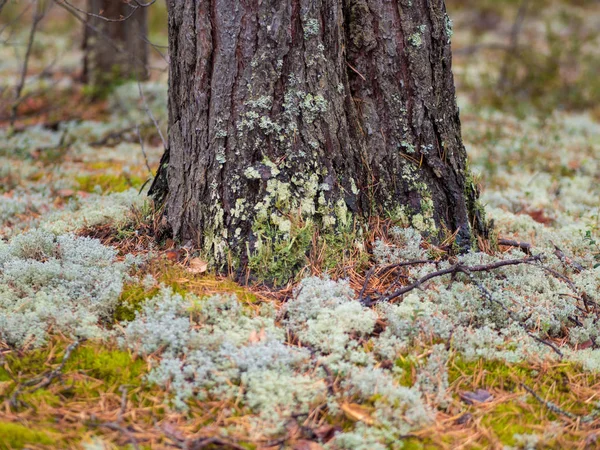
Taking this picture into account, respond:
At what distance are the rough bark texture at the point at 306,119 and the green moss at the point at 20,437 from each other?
1368 mm

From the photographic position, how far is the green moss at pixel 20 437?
221 cm

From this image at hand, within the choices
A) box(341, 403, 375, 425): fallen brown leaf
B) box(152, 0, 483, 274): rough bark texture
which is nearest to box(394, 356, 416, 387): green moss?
box(341, 403, 375, 425): fallen brown leaf

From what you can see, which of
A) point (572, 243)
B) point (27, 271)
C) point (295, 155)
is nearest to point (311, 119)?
point (295, 155)

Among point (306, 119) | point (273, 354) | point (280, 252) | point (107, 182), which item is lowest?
point (273, 354)

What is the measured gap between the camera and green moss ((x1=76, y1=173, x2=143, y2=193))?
5.21m

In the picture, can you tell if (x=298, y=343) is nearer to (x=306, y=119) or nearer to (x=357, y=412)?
(x=357, y=412)

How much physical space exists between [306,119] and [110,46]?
688 cm

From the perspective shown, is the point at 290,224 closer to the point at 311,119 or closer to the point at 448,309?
the point at 311,119

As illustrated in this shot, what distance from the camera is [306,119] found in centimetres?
325

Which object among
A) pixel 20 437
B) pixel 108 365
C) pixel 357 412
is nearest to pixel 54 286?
pixel 108 365

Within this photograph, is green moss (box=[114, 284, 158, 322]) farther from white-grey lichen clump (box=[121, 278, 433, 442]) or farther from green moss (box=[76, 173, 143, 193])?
green moss (box=[76, 173, 143, 193])

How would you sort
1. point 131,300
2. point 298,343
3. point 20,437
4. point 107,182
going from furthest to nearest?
point 107,182
point 131,300
point 298,343
point 20,437

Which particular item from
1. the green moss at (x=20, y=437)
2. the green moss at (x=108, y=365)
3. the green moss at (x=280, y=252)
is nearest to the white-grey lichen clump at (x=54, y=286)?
the green moss at (x=108, y=365)

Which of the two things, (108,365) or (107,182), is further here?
(107,182)
